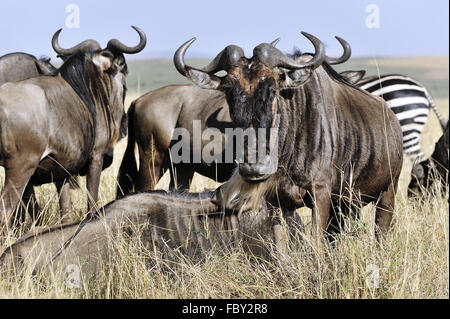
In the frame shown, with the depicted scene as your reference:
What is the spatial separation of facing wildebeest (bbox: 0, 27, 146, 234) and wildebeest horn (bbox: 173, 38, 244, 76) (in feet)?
3.88

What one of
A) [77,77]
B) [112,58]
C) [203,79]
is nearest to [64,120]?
[77,77]

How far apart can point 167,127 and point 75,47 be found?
1.25 meters

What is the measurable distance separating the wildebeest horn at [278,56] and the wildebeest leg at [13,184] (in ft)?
6.55

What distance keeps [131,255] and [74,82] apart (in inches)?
99.2

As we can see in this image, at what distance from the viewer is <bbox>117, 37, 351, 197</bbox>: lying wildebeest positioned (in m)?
6.68

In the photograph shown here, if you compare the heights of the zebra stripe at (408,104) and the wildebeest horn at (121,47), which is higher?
the wildebeest horn at (121,47)

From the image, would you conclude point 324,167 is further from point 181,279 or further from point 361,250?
point 181,279

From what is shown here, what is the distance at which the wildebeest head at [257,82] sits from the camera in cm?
409

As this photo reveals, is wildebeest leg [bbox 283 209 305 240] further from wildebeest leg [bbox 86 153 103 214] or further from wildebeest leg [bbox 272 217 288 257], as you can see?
wildebeest leg [bbox 86 153 103 214]

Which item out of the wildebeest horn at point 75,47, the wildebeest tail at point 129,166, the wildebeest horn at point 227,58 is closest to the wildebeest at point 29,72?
the wildebeest horn at point 75,47

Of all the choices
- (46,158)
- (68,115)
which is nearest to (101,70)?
(68,115)

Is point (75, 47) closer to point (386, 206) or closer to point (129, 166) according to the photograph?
point (129, 166)

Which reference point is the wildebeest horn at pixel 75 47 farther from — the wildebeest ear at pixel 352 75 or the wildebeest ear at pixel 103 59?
the wildebeest ear at pixel 352 75

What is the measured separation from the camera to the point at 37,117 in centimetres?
511
